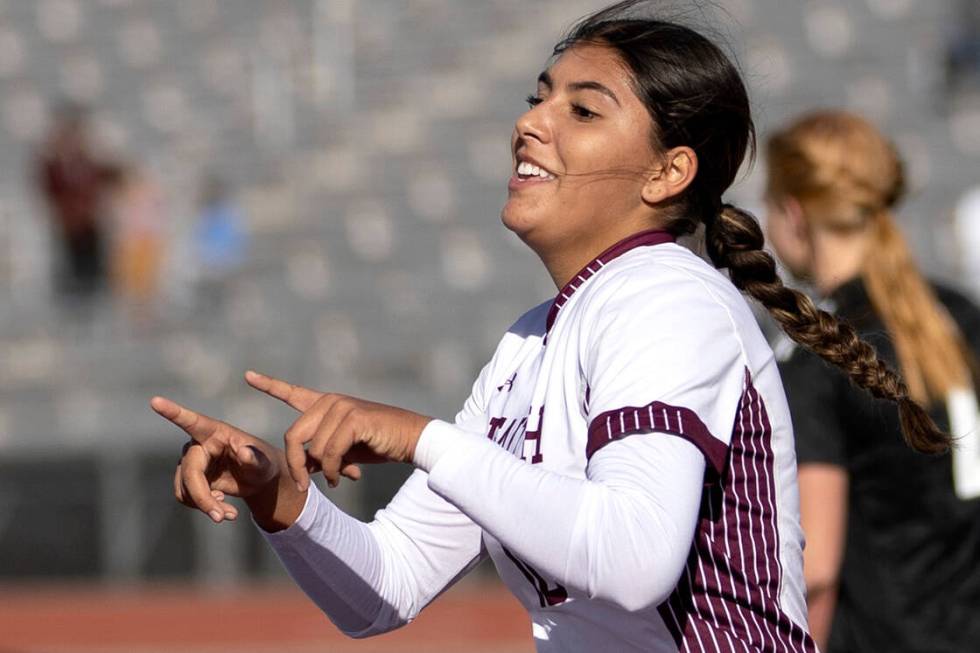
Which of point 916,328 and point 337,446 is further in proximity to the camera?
point 916,328

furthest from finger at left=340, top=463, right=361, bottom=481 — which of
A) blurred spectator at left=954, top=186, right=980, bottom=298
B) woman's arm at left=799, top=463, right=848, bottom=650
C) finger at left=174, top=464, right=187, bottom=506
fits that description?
blurred spectator at left=954, top=186, right=980, bottom=298

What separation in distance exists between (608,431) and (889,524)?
1.42 m

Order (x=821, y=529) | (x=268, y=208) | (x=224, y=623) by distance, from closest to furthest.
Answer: (x=821, y=529)
(x=224, y=623)
(x=268, y=208)

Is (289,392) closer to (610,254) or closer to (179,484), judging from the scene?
(179,484)

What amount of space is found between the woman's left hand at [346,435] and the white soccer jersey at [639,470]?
0.10ft

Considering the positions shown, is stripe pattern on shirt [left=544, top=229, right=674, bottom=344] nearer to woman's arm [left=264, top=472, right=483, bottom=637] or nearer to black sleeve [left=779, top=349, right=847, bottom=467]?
woman's arm [left=264, top=472, right=483, bottom=637]

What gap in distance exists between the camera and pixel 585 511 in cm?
191

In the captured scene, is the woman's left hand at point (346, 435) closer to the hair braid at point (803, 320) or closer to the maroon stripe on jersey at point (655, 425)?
the maroon stripe on jersey at point (655, 425)

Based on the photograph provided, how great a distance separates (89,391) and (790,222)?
408 inches

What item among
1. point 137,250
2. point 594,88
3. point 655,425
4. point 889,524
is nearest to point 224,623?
point 137,250

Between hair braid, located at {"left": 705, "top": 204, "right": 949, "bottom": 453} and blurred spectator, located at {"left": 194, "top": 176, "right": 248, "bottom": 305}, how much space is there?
11.3 metres

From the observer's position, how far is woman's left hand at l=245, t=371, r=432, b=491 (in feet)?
6.51

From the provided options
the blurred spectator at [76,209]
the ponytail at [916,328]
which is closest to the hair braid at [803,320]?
the ponytail at [916,328]

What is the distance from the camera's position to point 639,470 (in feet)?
6.31
